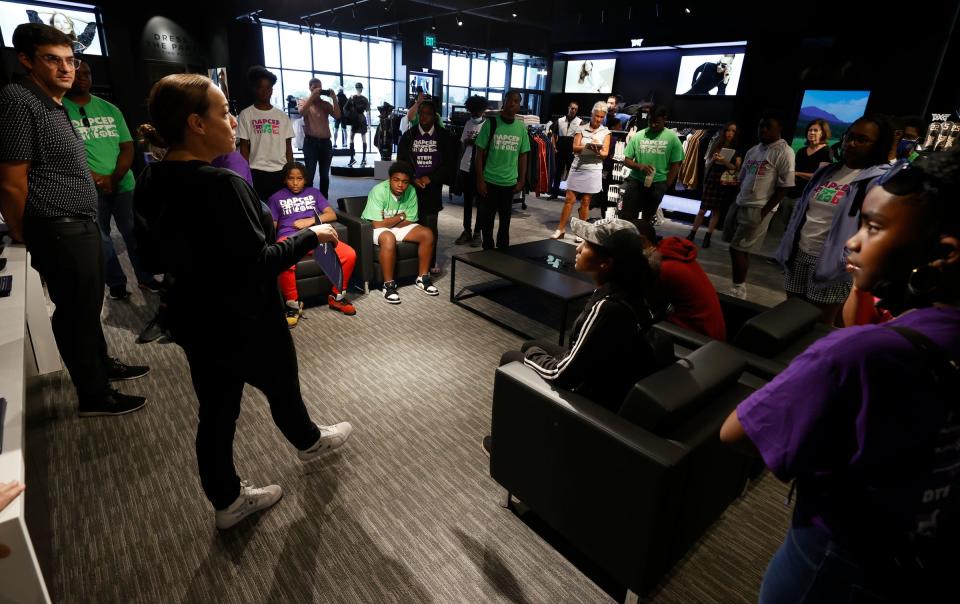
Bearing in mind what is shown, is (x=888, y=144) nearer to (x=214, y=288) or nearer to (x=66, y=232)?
(x=214, y=288)

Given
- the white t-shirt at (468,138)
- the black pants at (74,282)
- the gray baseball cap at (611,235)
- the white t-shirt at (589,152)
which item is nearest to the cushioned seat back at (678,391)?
the gray baseball cap at (611,235)

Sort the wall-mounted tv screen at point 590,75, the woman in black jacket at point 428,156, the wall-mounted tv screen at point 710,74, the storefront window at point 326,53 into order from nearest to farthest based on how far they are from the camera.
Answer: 1. the woman in black jacket at point 428,156
2. the wall-mounted tv screen at point 710,74
3. the wall-mounted tv screen at point 590,75
4. the storefront window at point 326,53

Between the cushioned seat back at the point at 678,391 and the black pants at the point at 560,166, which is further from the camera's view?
the black pants at the point at 560,166

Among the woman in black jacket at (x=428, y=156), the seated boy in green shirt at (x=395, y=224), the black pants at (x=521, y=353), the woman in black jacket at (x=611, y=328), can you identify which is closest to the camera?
the woman in black jacket at (x=611, y=328)

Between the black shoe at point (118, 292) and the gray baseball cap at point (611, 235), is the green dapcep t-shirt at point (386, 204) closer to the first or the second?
the black shoe at point (118, 292)

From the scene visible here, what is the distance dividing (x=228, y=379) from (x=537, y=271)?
2.57 m

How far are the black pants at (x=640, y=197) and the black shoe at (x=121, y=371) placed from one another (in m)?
4.54

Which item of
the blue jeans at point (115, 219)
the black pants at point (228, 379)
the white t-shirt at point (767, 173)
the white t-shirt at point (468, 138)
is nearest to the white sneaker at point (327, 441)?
the black pants at point (228, 379)

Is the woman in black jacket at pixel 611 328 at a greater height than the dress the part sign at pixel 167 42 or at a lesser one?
lesser

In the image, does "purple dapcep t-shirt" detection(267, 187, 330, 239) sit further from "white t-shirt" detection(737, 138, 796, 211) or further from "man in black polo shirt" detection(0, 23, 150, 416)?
"white t-shirt" detection(737, 138, 796, 211)

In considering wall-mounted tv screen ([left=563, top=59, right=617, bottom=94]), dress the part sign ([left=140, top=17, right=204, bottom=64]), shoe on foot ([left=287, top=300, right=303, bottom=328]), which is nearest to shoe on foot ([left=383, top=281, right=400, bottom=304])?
shoe on foot ([left=287, top=300, right=303, bottom=328])

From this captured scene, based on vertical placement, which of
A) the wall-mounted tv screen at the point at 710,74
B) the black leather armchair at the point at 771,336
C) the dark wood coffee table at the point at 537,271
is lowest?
the dark wood coffee table at the point at 537,271

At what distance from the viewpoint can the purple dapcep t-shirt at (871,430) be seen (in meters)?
0.64

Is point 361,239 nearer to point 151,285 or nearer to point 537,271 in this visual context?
point 537,271
